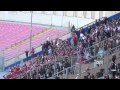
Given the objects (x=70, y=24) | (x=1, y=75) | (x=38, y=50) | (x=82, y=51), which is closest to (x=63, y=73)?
(x=82, y=51)

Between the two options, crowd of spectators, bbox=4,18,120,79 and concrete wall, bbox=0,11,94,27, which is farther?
concrete wall, bbox=0,11,94,27

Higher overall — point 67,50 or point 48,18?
point 48,18

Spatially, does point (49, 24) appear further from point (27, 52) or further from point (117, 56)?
point (117, 56)

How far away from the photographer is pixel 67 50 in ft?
57.6

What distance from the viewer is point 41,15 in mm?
27922

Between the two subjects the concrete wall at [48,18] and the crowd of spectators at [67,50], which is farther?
the concrete wall at [48,18]

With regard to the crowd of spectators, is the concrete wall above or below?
above

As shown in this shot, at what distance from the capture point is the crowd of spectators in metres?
15.2

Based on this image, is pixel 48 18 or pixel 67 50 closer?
pixel 67 50

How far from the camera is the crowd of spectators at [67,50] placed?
49.9ft

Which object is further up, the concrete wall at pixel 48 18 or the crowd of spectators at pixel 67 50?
the concrete wall at pixel 48 18
